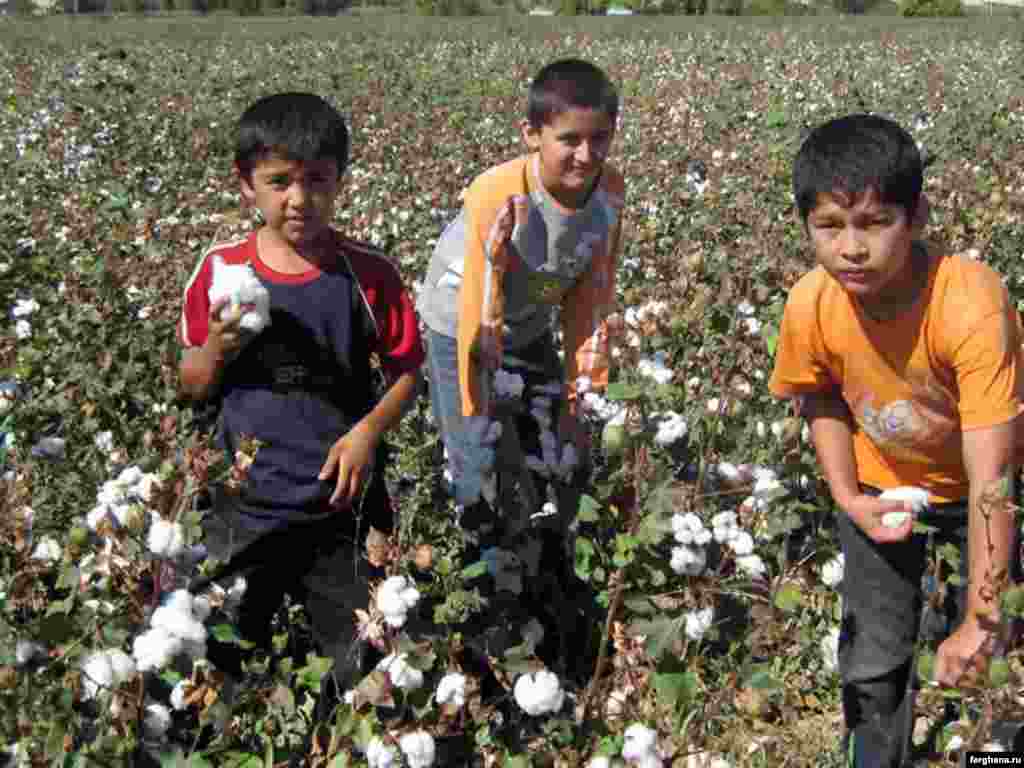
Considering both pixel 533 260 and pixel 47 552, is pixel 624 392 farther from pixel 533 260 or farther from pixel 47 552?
pixel 533 260

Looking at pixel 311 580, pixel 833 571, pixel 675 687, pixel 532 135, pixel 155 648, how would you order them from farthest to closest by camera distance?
pixel 532 135 < pixel 311 580 < pixel 833 571 < pixel 675 687 < pixel 155 648

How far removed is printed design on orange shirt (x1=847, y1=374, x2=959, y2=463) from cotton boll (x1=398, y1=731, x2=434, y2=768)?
0.99m

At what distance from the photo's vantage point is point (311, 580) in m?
2.41

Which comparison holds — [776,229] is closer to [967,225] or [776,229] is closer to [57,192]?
[967,225]

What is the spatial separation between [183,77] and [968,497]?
53.7ft

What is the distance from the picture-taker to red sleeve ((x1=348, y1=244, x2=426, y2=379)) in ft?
7.75

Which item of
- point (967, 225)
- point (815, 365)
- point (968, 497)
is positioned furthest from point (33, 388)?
point (967, 225)

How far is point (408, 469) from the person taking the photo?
11.4ft

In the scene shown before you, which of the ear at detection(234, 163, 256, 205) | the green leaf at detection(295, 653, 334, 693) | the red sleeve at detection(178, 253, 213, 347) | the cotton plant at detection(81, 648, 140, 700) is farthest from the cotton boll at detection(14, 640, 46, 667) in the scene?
the ear at detection(234, 163, 256, 205)

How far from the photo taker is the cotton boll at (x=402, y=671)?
63.6 inches

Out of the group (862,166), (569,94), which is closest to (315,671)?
(862,166)

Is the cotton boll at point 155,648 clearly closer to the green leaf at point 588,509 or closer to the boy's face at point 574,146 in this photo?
the green leaf at point 588,509

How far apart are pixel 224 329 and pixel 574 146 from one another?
3.48 feet

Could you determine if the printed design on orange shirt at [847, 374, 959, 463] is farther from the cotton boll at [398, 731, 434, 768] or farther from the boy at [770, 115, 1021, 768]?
the cotton boll at [398, 731, 434, 768]
